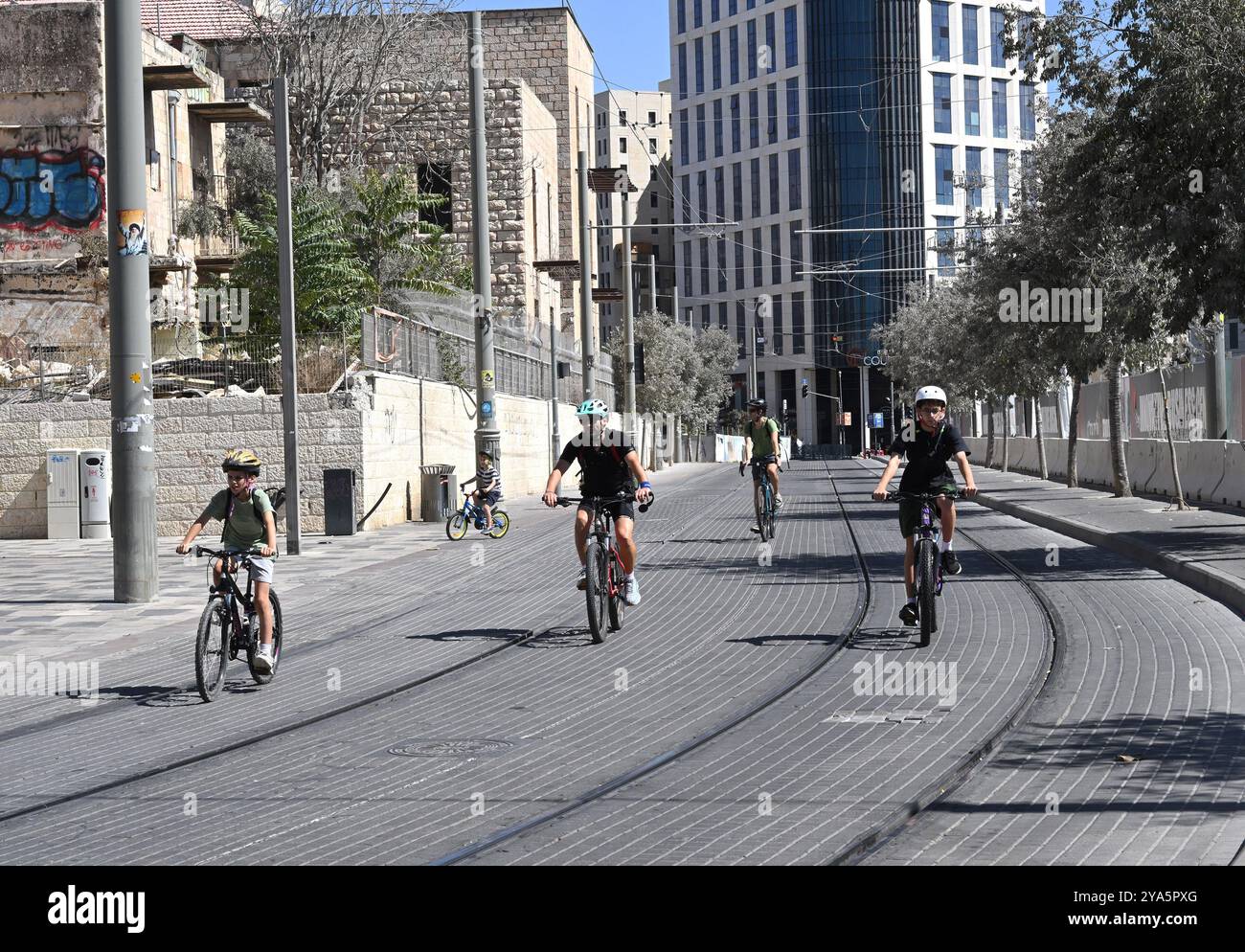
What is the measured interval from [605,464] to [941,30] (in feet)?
316

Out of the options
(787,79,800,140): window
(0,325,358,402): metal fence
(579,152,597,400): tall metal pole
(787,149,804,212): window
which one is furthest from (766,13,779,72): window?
(0,325,358,402): metal fence

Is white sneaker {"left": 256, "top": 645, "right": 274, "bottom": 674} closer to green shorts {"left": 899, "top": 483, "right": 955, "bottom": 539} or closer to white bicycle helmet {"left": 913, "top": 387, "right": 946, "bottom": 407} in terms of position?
green shorts {"left": 899, "top": 483, "right": 955, "bottom": 539}

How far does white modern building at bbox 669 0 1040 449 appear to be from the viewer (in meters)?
102

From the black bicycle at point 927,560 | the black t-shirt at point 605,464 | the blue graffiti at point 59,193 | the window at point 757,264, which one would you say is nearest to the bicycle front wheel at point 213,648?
the black t-shirt at point 605,464

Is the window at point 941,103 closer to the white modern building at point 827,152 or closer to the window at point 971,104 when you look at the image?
the white modern building at point 827,152

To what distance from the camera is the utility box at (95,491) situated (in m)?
25.9

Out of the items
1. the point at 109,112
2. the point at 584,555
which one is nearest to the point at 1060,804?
the point at 584,555

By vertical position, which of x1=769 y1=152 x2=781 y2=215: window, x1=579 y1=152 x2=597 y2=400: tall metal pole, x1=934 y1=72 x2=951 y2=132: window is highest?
x1=934 y1=72 x2=951 y2=132: window

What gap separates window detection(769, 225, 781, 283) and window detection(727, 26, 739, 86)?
1040 cm

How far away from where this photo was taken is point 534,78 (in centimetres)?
5834

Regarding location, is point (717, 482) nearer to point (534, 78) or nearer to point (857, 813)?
point (534, 78)

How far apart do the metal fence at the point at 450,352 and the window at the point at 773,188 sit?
60.5 meters

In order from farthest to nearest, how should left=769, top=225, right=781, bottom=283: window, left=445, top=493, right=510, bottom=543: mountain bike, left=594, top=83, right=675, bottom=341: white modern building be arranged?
1. left=594, top=83, right=675, bottom=341: white modern building
2. left=769, top=225, right=781, bottom=283: window
3. left=445, top=493, right=510, bottom=543: mountain bike

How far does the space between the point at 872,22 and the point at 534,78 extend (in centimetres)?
4966
